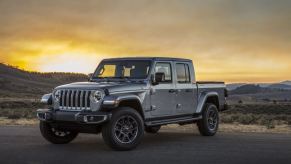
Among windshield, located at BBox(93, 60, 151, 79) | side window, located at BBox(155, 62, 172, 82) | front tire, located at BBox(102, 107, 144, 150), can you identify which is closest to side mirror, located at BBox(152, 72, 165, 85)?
windshield, located at BBox(93, 60, 151, 79)

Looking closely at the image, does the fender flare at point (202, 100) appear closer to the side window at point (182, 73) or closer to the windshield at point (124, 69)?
the side window at point (182, 73)

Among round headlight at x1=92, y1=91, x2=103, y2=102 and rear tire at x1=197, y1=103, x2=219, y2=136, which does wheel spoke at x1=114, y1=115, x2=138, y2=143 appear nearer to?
round headlight at x1=92, y1=91, x2=103, y2=102

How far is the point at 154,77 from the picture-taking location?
39.9 feet

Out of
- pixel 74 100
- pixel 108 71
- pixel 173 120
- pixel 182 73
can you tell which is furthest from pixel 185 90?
pixel 74 100

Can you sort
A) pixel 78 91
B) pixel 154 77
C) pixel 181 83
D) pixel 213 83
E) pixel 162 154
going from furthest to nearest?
pixel 213 83, pixel 181 83, pixel 154 77, pixel 78 91, pixel 162 154

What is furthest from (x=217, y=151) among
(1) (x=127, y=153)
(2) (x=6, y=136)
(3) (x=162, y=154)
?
(2) (x=6, y=136)

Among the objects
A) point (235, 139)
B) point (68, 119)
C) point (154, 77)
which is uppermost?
point (154, 77)

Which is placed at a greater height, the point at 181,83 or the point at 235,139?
the point at 181,83

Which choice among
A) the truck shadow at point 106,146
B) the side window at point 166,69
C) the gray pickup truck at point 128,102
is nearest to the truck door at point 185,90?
the gray pickup truck at point 128,102

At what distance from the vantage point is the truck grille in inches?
429

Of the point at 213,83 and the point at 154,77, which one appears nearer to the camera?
the point at 154,77

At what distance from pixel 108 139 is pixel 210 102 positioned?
5367 millimetres

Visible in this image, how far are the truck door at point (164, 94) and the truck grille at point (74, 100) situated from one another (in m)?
1.85

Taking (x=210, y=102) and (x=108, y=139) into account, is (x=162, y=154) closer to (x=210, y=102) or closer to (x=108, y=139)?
(x=108, y=139)
